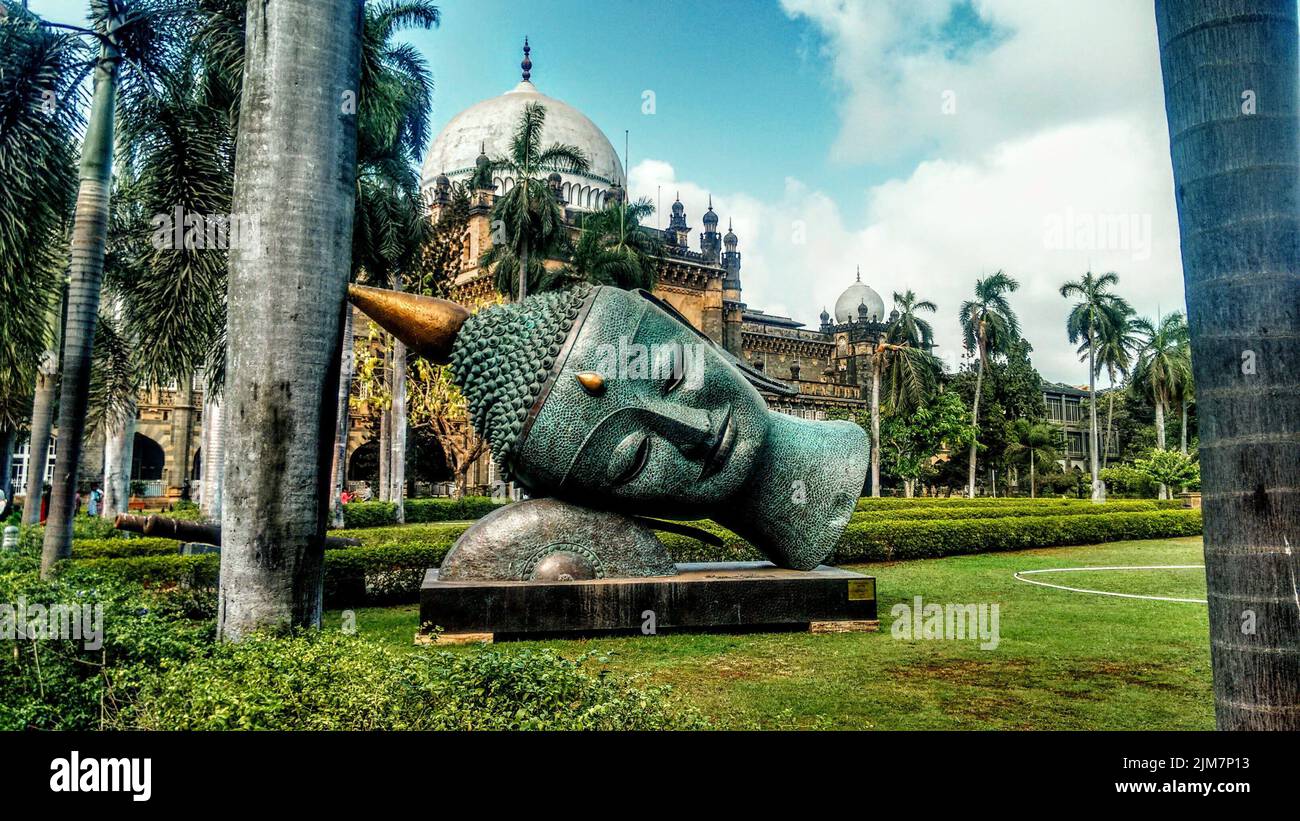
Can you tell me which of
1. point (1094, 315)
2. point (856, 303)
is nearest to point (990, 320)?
point (1094, 315)

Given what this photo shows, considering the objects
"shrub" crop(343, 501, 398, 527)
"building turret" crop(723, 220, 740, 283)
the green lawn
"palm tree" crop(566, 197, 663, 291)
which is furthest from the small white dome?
the green lawn

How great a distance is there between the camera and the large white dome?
Result: 143ft

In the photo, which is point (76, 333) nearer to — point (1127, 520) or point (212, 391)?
point (212, 391)

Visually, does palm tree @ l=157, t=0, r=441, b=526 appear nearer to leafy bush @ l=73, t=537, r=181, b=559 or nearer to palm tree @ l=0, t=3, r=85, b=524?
leafy bush @ l=73, t=537, r=181, b=559

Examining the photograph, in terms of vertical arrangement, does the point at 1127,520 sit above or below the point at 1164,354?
below

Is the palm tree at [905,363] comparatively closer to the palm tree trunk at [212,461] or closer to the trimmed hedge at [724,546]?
the trimmed hedge at [724,546]

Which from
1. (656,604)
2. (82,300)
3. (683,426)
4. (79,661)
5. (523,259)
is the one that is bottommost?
(656,604)

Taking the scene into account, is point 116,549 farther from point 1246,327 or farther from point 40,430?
point 1246,327

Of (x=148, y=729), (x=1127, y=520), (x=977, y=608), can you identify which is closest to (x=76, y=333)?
(x=148, y=729)

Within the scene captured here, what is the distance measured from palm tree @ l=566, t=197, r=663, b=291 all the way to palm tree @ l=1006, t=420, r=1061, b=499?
27216 mm

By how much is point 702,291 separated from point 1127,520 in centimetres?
2717

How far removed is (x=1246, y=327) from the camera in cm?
287

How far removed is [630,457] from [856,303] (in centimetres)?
5627

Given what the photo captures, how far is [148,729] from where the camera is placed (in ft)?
11.4
